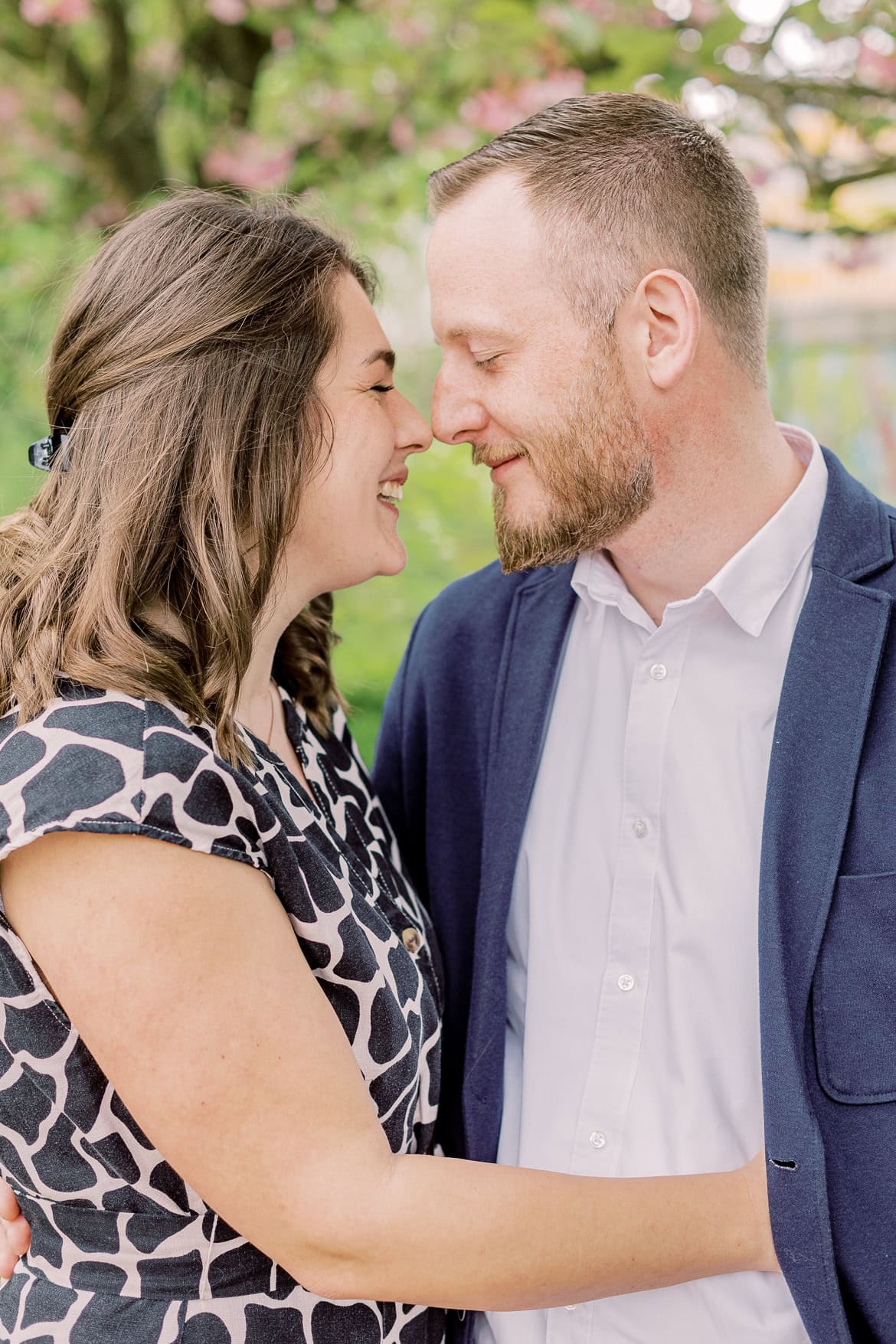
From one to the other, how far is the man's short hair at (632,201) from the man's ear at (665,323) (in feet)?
0.10

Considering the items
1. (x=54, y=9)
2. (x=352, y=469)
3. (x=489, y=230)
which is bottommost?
(x=352, y=469)

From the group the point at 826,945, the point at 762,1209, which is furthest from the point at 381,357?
the point at 762,1209

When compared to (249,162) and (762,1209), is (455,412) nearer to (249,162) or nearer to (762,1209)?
(762,1209)

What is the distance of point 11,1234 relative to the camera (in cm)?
151

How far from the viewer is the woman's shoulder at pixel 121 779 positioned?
1.24m

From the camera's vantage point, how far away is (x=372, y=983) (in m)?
1.50

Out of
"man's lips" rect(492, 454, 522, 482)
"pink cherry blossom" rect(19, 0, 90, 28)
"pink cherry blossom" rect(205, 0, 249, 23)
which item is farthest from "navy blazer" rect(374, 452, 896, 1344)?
"pink cherry blossom" rect(19, 0, 90, 28)

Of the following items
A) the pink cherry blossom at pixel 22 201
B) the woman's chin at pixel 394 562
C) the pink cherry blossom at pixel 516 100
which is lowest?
the woman's chin at pixel 394 562

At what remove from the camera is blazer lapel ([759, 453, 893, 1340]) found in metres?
1.48

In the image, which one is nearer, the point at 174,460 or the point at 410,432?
the point at 174,460

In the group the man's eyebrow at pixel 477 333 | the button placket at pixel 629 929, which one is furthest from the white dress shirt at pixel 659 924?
the man's eyebrow at pixel 477 333

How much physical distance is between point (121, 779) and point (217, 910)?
6.6 inches

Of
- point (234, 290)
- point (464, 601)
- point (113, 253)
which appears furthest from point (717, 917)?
point (113, 253)

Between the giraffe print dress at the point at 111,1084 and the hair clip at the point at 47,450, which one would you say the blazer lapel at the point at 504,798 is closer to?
the giraffe print dress at the point at 111,1084
